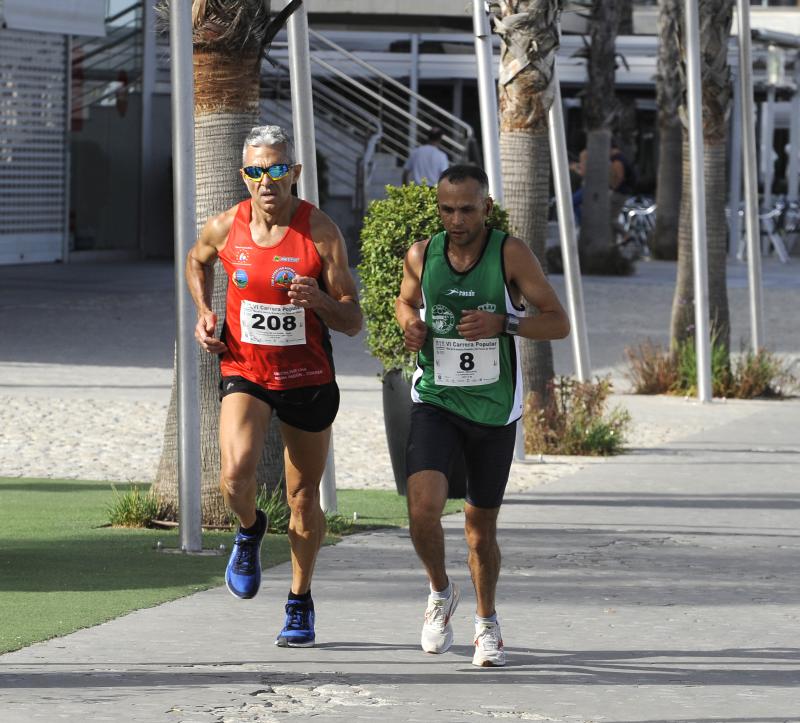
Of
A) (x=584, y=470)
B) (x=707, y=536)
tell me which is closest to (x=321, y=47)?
(x=584, y=470)

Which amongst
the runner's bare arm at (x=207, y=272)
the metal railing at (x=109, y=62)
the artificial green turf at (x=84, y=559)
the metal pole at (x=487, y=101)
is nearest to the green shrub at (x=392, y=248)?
the artificial green turf at (x=84, y=559)

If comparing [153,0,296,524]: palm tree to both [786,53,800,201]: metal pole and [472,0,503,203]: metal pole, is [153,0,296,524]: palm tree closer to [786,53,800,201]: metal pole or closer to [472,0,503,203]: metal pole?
[472,0,503,203]: metal pole

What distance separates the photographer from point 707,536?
9266mm

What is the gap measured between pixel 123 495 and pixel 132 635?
9.82 feet

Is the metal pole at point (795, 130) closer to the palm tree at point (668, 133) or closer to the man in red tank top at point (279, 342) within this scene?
the palm tree at point (668, 133)

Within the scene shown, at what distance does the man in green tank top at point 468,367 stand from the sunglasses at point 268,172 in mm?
Answer: 530

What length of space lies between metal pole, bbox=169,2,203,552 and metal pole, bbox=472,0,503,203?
3.32 meters

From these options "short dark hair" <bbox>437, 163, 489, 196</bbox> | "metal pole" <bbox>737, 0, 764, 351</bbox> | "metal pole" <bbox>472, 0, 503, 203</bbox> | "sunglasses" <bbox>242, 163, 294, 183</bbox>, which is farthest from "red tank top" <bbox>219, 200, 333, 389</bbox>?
"metal pole" <bbox>737, 0, 764, 351</bbox>

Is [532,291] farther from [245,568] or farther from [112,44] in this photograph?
[112,44]

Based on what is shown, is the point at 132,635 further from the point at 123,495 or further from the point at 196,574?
the point at 123,495

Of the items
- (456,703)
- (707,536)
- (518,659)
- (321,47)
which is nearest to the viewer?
(456,703)

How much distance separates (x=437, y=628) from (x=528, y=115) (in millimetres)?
6717

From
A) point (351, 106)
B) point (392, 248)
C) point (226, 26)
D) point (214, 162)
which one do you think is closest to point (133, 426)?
point (392, 248)

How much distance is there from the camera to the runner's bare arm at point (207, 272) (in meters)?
6.53
